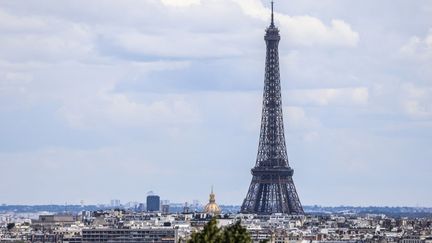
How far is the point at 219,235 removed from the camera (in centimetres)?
7856

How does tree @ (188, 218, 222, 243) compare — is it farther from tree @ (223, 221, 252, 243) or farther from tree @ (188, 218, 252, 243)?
tree @ (223, 221, 252, 243)

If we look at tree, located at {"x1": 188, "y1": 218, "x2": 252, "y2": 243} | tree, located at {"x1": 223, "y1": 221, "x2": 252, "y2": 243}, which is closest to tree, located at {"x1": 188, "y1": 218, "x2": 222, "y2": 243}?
tree, located at {"x1": 188, "y1": 218, "x2": 252, "y2": 243}

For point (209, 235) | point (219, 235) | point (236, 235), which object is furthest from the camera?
point (219, 235)

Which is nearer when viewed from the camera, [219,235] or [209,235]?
[209,235]

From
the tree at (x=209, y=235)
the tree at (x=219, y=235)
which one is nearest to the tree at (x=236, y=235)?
the tree at (x=219, y=235)

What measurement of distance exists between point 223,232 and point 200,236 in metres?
1.62

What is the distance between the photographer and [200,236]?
256ft

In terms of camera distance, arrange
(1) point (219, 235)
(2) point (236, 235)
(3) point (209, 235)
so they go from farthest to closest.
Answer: (1) point (219, 235) → (2) point (236, 235) → (3) point (209, 235)

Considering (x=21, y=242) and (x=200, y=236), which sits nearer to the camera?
(x=200, y=236)

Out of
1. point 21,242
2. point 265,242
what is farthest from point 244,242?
point 21,242

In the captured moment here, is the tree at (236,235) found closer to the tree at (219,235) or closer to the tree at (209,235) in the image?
the tree at (219,235)

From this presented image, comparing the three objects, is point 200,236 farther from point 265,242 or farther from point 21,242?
point 21,242

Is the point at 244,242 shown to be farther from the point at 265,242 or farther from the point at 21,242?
the point at 21,242

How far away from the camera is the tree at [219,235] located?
77625 millimetres
